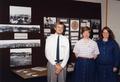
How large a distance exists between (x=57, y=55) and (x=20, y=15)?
1010 mm

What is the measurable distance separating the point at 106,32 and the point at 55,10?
967mm

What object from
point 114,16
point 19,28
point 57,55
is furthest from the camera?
point 114,16

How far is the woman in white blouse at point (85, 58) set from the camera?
3604 mm

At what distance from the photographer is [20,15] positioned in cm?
380

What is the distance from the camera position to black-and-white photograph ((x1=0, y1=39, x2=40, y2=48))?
12.1ft

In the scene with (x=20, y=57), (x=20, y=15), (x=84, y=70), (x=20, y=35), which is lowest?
(x=84, y=70)

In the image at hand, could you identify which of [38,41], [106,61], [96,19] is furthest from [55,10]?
[106,61]

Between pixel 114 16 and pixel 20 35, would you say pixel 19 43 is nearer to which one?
pixel 20 35

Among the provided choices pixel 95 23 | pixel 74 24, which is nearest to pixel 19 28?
pixel 74 24

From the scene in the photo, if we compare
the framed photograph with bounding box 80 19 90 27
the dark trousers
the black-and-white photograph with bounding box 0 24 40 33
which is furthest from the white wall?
the black-and-white photograph with bounding box 0 24 40 33

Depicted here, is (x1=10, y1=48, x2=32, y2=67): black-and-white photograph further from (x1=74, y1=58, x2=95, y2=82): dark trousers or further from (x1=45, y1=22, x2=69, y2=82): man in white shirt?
(x1=74, y1=58, x2=95, y2=82): dark trousers

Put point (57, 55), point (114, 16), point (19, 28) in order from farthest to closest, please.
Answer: point (114, 16), point (19, 28), point (57, 55)

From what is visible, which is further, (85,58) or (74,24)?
(74,24)

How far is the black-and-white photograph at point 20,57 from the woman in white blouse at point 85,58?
0.80 m
